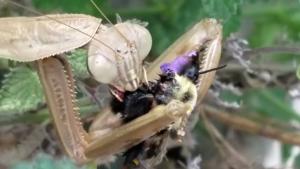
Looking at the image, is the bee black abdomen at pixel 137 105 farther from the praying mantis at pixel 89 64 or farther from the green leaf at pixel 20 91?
the green leaf at pixel 20 91

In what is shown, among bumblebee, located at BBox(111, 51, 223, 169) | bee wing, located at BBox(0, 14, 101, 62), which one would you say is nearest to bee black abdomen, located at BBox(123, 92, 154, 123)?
bumblebee, located at BBox(111, 51, 223, 169)

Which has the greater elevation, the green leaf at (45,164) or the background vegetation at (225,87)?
the green leaf at (45,164)

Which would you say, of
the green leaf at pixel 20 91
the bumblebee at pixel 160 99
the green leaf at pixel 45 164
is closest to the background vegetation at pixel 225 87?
the green leaf at pixel 20 91

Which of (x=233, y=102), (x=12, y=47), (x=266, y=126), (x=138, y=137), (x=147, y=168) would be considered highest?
(x=12, y=47)

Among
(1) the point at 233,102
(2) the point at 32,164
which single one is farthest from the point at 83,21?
(1) the point at 233,102

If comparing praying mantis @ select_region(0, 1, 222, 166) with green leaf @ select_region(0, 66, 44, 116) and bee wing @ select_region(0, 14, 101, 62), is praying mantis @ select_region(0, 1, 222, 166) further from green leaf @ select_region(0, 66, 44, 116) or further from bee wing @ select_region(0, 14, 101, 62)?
green leaf @ select_region(0, 66, 44, 116)

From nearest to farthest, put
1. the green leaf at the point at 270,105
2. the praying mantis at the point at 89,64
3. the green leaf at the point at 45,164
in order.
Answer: the green leaf at the point at 45,164
the praying mantis at the point at 89,64
the green leaf at the point at 270,105

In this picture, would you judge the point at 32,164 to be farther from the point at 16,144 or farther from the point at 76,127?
the point at 16,144

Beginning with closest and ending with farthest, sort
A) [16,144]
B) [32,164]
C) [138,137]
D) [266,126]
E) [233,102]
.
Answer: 1. [32,164]
2. [138,137]
3. [16,144]
4. [233,102]
5. [266,126]

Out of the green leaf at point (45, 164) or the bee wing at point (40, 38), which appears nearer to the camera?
the green leaf at point (45, 164)
